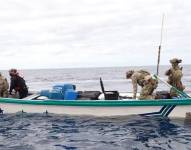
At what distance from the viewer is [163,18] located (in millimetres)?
14609

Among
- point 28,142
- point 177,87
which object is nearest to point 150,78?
point 177,87

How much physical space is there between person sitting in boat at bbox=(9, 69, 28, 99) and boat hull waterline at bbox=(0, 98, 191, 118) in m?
0.95

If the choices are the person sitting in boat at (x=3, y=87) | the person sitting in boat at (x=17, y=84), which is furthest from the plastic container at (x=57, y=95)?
the person sitting in boat at (x=3, y=87)

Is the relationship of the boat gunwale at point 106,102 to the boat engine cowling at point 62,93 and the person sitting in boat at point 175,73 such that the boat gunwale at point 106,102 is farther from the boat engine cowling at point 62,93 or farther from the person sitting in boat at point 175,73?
the person sitting in boat at point 175,73

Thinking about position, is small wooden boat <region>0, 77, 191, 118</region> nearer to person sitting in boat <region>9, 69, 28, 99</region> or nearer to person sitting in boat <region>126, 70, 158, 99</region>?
person sitting in boat <region>126, 70, 158, 99</region>

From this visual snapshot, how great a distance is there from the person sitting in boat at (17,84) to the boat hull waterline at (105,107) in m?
0.95

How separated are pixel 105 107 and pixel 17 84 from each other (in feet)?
13.5

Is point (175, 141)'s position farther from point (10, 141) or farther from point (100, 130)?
point (10, 141)

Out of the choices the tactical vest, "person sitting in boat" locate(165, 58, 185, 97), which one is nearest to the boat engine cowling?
the tactical vest

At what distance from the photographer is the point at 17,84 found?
48.5 ft

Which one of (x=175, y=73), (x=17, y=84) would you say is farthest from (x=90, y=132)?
(x=17, y=84)

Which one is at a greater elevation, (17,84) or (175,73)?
(175,73)

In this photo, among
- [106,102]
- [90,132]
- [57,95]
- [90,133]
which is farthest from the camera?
[57,95]

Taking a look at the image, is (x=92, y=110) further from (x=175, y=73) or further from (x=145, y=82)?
(x=175, y=73)
